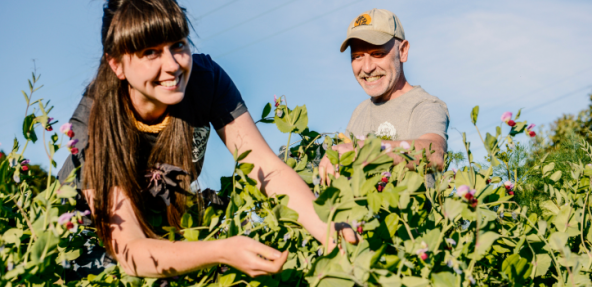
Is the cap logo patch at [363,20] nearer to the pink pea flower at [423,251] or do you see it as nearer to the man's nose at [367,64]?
the man's nose at [367,64]

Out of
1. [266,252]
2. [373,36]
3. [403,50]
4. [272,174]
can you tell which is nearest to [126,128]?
[272,174]

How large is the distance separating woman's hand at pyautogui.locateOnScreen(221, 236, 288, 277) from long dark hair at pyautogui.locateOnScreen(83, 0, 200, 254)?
45 centimetres

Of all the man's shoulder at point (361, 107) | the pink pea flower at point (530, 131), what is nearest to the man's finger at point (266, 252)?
the pink pea flower at point (530, 131)

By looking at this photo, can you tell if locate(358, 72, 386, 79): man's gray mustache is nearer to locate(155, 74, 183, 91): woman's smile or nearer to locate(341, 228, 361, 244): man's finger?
locate(155, 74, 183, 91): woman's smile

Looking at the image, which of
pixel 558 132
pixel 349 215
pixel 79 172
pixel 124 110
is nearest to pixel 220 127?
pixel 124 110

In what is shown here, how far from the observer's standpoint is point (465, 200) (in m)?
0.87

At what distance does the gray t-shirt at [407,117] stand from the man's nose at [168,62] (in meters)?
1.07

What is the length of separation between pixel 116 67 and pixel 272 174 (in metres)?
0.62

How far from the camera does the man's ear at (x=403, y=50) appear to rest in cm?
260

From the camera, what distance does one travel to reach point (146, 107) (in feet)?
5.19

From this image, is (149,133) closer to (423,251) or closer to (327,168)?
(327,168)

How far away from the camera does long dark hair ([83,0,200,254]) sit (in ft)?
4.39

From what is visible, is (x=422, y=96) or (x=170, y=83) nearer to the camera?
(x=170, y=83)

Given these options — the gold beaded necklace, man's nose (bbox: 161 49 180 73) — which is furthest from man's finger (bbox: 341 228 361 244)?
the gold beaded necklace
